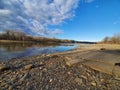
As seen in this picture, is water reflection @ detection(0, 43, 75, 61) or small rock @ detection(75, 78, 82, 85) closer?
small rock @ detection(75, 78, 82, 85)

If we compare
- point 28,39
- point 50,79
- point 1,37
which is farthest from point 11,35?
point 50,79

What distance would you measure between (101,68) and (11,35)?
78180mm

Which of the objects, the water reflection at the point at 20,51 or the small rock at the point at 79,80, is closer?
the small rock at the point at 79,80

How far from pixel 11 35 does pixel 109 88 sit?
263 ft

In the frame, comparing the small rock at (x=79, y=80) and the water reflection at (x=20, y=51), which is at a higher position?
the small rock at (x=79, y=80)

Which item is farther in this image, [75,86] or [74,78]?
[74,78]

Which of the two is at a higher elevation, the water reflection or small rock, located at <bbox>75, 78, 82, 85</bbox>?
small rock, located at <bbox>75, 78, 82, 85</bbox>

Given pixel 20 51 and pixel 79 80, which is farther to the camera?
pixel 20 51

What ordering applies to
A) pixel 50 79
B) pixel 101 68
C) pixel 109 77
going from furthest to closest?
pixel 101 68
pixel 109 77
pixel 50 79

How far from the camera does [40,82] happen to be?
209 inches

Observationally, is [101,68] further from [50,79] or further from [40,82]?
[40,82]

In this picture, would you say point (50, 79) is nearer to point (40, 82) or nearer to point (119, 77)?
point (40, 82)

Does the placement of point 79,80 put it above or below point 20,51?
above

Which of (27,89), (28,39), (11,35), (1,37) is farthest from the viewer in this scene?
(28,39)
